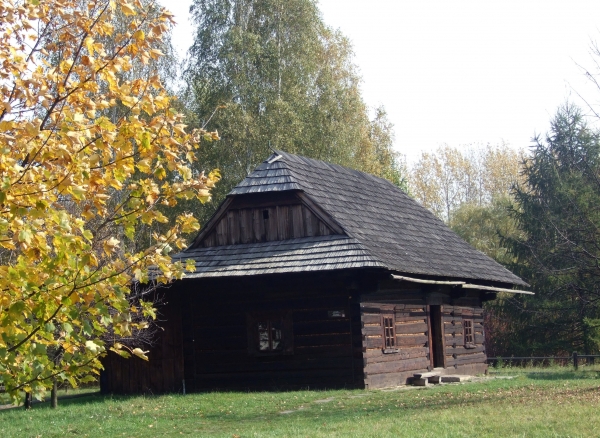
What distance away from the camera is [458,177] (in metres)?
57.7

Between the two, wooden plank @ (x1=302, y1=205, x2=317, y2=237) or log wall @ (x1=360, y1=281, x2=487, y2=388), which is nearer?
log wall @ (x1=360, y1=281, x2=487, y2=388)

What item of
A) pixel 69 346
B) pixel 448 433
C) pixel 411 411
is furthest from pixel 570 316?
pixel 69 346

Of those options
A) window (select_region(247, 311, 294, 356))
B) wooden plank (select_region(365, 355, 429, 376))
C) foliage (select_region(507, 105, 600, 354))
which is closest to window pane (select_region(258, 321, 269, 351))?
window (select_region(247, 311, 294, 356))

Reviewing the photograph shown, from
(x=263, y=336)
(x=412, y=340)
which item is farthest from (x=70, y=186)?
(x=412, y=340)

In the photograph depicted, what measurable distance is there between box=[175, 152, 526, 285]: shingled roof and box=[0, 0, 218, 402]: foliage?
11572 millimetres

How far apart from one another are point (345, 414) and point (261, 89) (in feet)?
68.9

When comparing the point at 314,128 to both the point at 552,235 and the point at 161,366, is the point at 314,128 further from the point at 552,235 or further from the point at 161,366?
the point at 161,366

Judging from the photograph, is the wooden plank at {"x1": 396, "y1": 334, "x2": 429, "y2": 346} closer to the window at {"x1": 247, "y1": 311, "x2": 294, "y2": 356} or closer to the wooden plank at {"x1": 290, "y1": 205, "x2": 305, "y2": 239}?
the window at {"x1": 247, "y1": 311, "x2": 294, "y2": 356}

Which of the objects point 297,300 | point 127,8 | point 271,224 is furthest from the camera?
point 271,224

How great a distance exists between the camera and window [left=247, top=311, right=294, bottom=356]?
1842 centimetres

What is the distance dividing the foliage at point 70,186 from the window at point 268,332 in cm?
1255

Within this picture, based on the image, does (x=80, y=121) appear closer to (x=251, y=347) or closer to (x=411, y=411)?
(x=411, y=411)

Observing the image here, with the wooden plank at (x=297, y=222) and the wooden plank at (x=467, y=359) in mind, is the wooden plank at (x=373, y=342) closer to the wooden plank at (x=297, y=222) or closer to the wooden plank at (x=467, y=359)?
the wooden plank at (x=297, y=222)

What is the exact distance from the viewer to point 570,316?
33062 mm
